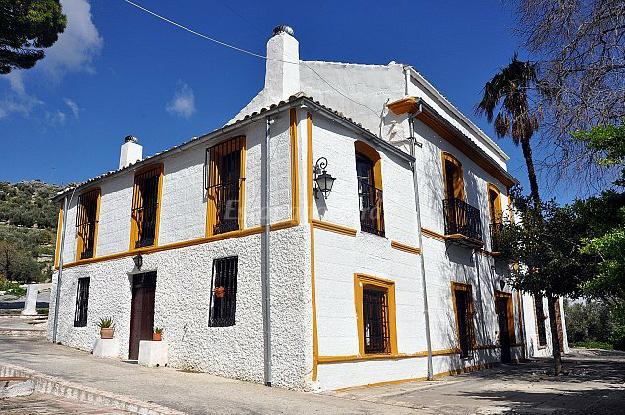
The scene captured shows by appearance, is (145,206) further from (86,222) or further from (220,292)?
(220,292)

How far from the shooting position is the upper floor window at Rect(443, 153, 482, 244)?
→ 14508 mm

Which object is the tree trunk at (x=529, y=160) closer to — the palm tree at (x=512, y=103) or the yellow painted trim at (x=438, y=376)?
the palm tree at (x=512, y=103)

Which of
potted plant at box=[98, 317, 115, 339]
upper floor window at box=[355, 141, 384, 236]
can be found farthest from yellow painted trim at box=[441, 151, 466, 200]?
potted plant at box=[98, 317, 115, 339]

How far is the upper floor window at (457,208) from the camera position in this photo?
1451 cm

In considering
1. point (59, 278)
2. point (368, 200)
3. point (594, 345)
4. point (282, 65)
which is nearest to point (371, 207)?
point (368, 200)

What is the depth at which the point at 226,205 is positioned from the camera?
36.5 ft

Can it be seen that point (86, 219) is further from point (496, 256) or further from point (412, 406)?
point (496, 256)

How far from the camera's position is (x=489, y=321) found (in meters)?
16.1

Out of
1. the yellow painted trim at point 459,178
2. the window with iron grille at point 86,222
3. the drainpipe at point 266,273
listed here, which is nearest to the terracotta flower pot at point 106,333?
the window with iron grille at point 86,222

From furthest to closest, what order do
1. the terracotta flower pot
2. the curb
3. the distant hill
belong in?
1. the distant hill
2. the terracotta flower pot
3. the curb

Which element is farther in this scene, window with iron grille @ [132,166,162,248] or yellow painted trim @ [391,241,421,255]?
window with iron grille @ [132,166,162,248]

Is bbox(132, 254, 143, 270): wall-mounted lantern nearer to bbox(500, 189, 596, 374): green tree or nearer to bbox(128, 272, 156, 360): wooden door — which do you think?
bbox(128, 272, 156, 360): wooden door

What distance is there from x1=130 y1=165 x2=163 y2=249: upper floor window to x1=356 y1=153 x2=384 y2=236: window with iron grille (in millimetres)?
5031

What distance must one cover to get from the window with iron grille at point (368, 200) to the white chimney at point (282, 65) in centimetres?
236
